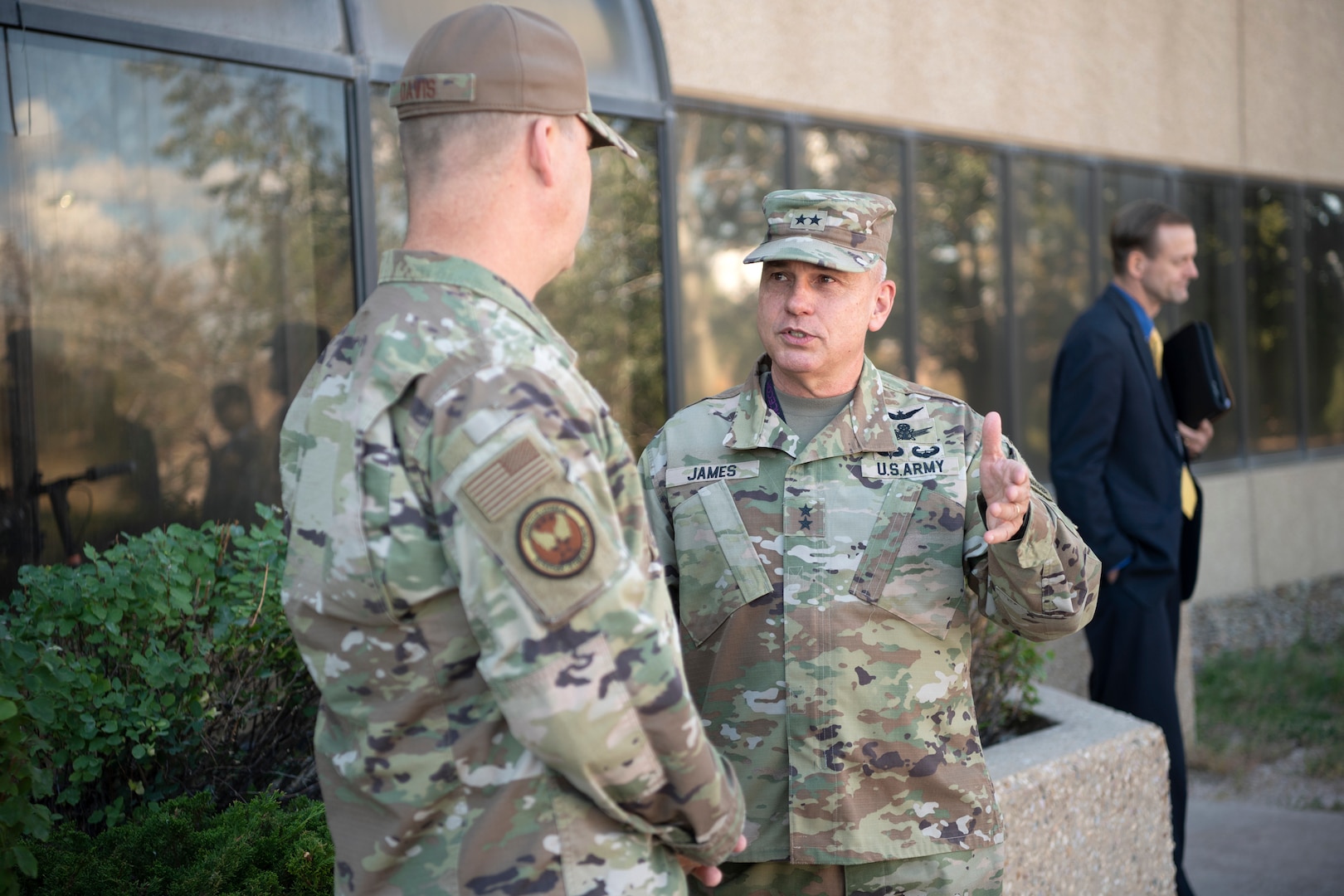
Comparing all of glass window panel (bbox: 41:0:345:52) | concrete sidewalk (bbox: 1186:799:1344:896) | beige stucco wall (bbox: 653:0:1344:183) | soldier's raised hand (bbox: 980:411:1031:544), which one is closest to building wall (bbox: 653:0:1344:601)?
beige stucco wall (bbox: 653:0:1344:183)

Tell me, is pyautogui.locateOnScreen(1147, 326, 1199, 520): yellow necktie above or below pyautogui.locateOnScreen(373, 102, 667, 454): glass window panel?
below

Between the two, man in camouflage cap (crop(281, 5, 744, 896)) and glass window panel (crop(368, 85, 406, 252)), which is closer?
man in camouflage cap (crop(281, 5, 744, 896))

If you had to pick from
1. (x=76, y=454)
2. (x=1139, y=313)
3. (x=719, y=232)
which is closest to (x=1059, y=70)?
(x=719, y=232)

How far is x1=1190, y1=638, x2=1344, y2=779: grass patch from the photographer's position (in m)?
5.77

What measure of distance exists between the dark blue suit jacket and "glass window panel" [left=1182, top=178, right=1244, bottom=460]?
5.95 m

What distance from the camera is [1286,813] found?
5.10 metres

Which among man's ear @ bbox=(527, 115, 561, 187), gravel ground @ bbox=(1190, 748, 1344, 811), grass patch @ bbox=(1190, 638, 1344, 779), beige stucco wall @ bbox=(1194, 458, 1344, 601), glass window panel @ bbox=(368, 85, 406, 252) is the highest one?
glass window panel @ bbox=(368, 85, 406, 252)

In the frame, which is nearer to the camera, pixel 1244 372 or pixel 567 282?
pixel 567 282

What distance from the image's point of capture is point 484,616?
1.37m

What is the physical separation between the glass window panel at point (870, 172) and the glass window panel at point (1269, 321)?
4493 millimetres

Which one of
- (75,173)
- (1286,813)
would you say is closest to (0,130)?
(75,173)

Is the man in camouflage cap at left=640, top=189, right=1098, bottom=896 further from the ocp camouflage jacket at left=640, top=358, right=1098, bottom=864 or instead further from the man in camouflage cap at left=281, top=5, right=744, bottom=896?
the man in camouflage cap at left=281, top=5, right=744, bottom=896

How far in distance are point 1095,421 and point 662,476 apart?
2242 mm

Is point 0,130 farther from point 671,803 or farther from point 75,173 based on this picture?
point 671,803
